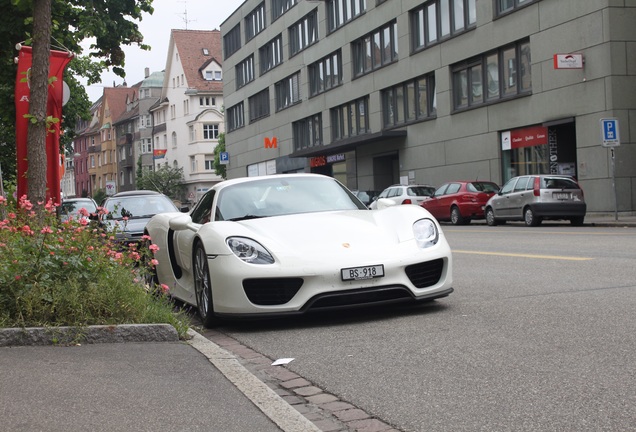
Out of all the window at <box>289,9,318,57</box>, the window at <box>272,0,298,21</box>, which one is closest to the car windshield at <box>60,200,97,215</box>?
the window at <box>289,9,318,57</box>

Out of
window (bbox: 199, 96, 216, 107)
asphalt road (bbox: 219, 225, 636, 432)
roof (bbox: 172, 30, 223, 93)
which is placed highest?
roof (bbox: 172, 30, 223, 93)

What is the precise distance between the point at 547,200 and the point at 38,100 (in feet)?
58.8

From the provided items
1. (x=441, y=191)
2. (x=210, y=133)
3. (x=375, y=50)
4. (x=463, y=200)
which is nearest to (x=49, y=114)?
(x=463, y=200)

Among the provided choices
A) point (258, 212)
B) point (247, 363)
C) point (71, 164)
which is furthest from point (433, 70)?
point (71, 164)

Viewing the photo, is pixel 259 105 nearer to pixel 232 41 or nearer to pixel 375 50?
pixel 232 41

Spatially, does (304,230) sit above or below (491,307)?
above

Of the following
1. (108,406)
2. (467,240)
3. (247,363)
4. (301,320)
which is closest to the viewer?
(108,406)

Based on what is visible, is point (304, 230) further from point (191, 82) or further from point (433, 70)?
point (191, 82)

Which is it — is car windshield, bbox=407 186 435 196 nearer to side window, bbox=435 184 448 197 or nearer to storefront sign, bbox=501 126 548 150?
side window, bbox=435 184 448 197

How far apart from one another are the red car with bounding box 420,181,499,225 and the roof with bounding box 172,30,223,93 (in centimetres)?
7078

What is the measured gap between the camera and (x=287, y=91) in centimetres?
6012

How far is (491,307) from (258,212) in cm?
234

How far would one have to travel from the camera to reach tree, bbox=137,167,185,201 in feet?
322

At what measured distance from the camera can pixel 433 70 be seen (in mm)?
39688
